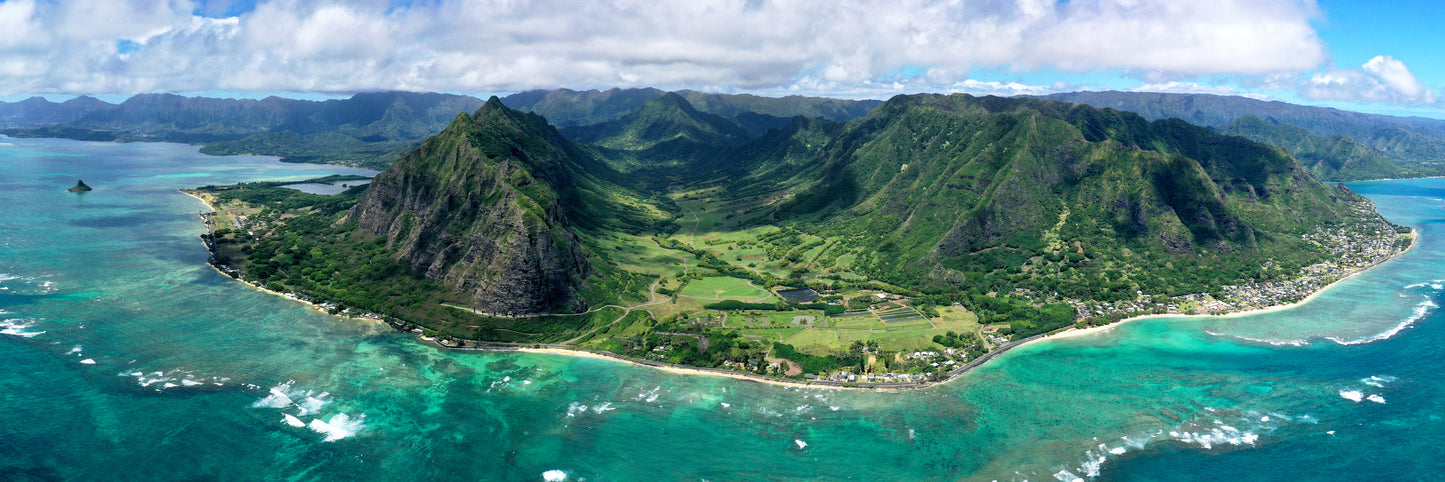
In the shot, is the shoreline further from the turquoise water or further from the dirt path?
the turquoise water

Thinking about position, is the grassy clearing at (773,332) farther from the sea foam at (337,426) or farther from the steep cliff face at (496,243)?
the sea foam at (337,426)

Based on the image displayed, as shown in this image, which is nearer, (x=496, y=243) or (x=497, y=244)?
(x=497, y=244)

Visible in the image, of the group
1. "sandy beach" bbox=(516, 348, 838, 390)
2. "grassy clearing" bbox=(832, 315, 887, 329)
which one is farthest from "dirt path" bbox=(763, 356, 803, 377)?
"grassy clearing" bbox=(832, 315, 887, 329)

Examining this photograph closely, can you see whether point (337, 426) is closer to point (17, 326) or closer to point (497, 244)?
point (497, 244)

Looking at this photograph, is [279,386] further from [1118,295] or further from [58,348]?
[1118,295]

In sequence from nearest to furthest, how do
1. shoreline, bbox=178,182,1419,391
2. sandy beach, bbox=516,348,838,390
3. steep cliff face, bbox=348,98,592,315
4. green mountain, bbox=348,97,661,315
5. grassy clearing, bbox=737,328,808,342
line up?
shoreline, bbox=178,182,1419,391
sandy beach, bbox=516,348,838,390
grassy clearing, bbox=737,328,808,342
steep cliff face, bbox=348,98,592,315
green mountain, bbox=348,97,661,315

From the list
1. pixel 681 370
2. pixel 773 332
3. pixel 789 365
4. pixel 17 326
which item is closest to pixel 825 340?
pixel 773 332
